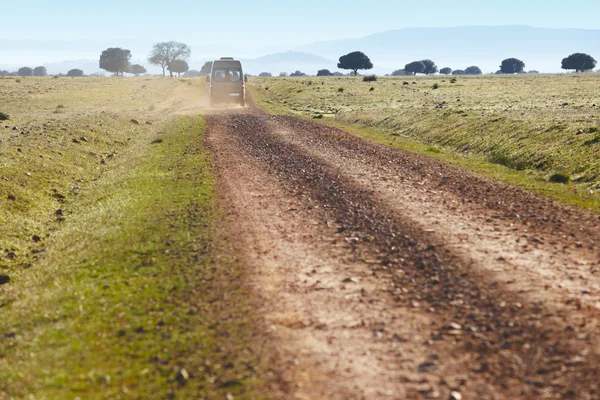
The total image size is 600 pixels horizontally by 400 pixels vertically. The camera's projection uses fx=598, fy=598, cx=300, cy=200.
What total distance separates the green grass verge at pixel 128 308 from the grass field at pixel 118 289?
0.02 m

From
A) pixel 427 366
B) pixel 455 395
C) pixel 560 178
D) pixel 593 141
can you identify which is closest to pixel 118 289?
pixel 427 366

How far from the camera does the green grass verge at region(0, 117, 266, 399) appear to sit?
20.4ft

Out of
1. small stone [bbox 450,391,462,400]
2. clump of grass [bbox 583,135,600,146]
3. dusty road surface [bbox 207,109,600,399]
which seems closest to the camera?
small stone [bbox 450,391,462,400]

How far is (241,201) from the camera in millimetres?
14211

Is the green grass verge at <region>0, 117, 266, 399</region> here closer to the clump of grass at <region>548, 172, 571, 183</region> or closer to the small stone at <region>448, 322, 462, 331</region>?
the small stone at <region>448, 322, 462, 331</region>

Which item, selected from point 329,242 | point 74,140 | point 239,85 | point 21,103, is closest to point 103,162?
point 74,140

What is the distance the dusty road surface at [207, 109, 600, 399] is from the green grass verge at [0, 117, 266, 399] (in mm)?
620

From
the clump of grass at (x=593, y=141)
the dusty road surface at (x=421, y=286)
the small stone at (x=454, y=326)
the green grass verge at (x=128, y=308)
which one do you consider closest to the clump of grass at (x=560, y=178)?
the dusty road surface at (x=421, y=286)

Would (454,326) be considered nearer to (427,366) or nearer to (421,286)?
(427,366)

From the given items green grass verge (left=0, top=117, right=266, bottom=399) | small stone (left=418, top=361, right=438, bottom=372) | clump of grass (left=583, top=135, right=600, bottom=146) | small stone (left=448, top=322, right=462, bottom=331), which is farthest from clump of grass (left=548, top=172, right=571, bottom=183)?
small stone (left=418, top=361, right=438, bottom=372)

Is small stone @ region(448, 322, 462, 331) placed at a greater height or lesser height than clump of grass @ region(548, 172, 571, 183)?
Result: lesser

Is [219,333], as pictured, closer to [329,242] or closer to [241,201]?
[329,242]

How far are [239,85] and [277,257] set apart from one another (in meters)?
40.2

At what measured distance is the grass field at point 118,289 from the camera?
6.30m
